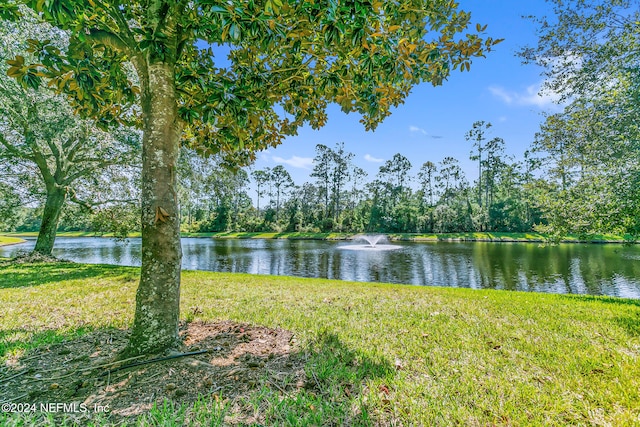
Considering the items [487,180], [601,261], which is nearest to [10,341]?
[601,261]

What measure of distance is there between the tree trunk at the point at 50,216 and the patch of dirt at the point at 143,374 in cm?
1221

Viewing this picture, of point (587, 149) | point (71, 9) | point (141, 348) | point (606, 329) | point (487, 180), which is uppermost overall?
point (487, 180)

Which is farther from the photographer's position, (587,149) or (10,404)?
(587,149)

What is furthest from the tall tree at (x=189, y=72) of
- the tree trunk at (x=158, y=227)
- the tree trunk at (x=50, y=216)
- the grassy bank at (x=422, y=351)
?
the tree trunk at (x=50, y=216)

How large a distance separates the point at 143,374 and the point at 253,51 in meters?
3.40

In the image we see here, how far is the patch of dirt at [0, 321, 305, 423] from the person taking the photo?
7.06 ft

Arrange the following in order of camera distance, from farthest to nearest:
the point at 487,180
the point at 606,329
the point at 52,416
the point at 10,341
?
the point at 487,180
the point at 606,329
the point at 10,341
the point at 52,416

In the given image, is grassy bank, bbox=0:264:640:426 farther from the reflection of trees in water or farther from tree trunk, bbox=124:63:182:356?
the reflection of trees in water

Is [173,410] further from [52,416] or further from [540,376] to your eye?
[540,376]

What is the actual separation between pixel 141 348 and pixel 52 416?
78 cm

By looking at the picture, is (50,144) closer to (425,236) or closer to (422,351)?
(422,351)

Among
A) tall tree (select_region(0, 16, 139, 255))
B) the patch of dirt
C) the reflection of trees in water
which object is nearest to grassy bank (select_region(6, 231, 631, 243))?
the reflection of trees in water

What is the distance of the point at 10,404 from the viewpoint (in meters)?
2.04

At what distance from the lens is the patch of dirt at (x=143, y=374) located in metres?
2.15
